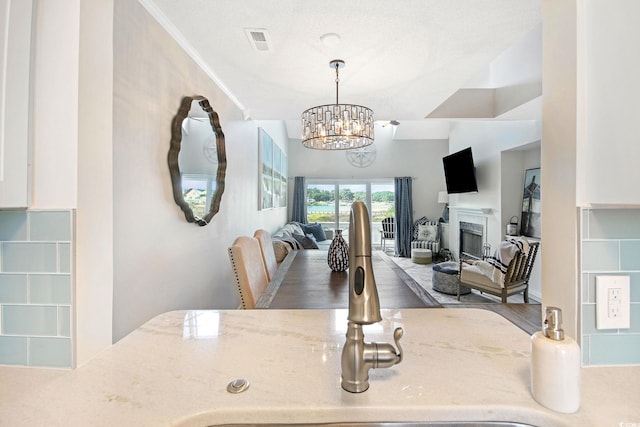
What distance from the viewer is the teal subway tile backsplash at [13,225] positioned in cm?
77

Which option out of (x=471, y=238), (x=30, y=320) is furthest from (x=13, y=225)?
(x=471, y=238)

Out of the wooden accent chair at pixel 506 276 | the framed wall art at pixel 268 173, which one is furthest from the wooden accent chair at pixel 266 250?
the wooden accent chair at pixel 506 276

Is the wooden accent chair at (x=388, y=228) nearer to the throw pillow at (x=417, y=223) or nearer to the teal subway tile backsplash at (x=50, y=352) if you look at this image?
the throw pillow at (x=417, y=223)

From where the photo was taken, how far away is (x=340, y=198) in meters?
7.70

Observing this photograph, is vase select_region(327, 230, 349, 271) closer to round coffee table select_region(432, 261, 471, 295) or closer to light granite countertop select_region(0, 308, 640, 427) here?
light granite countertop select_region(0, 308, 640, 427)

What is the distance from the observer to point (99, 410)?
585 millimetres

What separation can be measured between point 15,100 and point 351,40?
1.65 m

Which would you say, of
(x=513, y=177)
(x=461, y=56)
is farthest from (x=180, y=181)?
(x=513, y=177)

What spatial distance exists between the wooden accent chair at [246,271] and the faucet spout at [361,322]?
1.19m

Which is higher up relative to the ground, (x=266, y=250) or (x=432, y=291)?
(x=266, y=250)

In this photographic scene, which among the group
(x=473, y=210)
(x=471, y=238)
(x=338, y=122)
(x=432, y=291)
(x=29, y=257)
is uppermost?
(x=338, y=122)

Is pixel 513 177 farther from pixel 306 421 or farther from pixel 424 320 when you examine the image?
pixel 306 421

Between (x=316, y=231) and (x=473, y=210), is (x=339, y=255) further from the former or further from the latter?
(x=316, y=231)

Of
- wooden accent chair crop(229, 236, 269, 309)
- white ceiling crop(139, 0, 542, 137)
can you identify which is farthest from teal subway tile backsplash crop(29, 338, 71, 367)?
white ceiling crop(139, 0, 542, 137)
